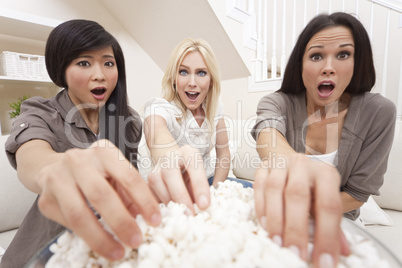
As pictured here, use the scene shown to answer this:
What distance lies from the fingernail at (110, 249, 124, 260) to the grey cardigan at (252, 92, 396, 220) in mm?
596

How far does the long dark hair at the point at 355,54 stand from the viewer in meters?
0.75

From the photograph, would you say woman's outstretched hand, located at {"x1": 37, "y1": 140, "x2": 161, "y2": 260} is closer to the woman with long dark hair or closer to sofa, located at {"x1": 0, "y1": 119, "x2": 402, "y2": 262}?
the woman with long dark hair

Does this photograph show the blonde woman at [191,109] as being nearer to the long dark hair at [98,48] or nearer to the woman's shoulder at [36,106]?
the long dark hair at [98,48]

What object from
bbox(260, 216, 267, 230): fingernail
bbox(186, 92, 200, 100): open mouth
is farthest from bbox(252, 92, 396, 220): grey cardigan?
bbox(260, 216, 267, 230): fingernail

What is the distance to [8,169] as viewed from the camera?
103 cm

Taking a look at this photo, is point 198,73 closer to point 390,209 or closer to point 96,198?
point 96,198

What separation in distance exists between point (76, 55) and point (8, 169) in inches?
28.5

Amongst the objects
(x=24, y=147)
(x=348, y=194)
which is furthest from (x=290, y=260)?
(x=348, y=194)

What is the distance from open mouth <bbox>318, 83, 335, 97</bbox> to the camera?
2.50 ft

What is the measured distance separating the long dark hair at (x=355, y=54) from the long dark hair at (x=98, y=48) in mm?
682

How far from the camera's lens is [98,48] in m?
0.76

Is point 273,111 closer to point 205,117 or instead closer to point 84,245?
point 205,117

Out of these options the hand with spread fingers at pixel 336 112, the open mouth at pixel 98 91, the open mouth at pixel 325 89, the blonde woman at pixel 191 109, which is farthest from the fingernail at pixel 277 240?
the open mouth at pixel 98 91

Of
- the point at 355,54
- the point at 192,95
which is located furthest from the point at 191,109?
the point at 355,54
